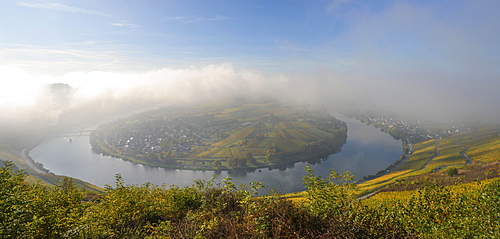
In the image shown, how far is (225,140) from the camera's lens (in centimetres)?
6506

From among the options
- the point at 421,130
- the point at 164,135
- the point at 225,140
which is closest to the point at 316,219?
the point at 225,140

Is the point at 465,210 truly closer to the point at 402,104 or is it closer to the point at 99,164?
the point at 99,164

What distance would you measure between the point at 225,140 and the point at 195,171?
20.2 m

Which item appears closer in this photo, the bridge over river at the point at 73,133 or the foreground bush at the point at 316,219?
the foreground bush at the point at 316,219

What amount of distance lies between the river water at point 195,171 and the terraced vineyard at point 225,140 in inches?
118

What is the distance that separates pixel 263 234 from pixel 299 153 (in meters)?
50.8

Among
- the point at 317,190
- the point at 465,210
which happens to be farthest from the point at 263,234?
the point at 465,210

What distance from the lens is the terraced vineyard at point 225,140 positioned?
50.5 metres

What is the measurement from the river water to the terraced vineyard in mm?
3001

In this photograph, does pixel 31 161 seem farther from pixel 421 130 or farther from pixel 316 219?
pixel 421 130

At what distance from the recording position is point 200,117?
9288 centimetres

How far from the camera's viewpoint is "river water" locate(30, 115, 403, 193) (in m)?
40.8

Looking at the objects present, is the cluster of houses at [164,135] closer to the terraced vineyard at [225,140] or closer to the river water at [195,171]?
the terraced vineyard at [225,140]

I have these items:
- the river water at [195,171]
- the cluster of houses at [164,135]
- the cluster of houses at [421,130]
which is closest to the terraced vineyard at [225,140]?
the cluster of houses at [164,135]
